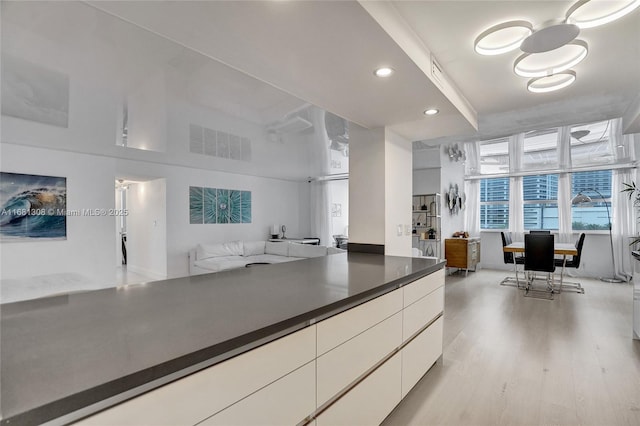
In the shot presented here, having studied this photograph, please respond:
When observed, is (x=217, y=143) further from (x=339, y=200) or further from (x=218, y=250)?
(x=339, y=200)

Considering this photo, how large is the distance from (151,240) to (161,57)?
5.25m

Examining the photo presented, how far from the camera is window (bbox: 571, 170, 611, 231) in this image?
6484 millimetres

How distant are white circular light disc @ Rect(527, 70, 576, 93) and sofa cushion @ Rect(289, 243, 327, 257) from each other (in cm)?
422

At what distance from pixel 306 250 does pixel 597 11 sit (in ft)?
17.3

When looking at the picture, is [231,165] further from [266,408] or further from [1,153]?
[266,408]

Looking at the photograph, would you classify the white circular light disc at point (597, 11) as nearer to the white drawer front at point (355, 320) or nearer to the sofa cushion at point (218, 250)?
the white drawer front at point (355, 320)

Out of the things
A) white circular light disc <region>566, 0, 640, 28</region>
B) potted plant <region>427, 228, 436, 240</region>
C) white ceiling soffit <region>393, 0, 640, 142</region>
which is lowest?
potted plant <region>427, 228, 436, 240</region>

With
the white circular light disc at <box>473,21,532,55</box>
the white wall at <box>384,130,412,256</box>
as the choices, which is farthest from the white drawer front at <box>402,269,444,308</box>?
the white circular light disc at <box>473,21,532,55</box>

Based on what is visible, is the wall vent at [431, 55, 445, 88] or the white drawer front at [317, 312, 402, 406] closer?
the white drawer front at [317, 312, 402, 406]

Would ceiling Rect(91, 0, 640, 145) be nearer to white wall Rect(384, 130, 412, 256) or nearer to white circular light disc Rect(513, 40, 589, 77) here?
white circular light disc Rect(513, 40, 589, 77)

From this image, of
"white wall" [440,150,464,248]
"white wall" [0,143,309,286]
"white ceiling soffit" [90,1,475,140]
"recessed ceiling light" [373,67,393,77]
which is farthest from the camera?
"white wall" [440,150,464,248]

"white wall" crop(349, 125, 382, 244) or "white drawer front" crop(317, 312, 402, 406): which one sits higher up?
"white wall" crop(349, 125, 382, 244)

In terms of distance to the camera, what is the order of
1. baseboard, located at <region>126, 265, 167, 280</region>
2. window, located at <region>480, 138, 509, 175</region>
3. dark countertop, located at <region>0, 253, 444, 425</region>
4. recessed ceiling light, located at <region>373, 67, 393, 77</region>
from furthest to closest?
window, located at <region>480, 138, 509, 175</region>
baseboard, located at <region>126, 265, 167, 280</region>
recessed ceiling light, located at <region>373, 67, 393, 77</region>
dark countertop, located at <region>0, 253, 444, 425</region>

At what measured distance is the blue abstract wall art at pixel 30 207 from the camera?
14.7ft
